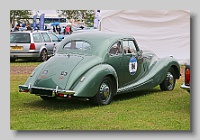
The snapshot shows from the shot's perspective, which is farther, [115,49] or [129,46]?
[129,46]

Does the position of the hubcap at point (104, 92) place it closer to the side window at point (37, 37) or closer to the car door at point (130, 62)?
the car door at point (130, 62)

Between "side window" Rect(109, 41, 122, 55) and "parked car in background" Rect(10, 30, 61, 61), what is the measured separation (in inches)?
176

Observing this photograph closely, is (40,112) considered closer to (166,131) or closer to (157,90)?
(166,131)

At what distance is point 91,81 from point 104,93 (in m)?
0.53

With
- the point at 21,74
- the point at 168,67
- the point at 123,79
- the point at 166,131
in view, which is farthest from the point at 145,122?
the point at 21,74

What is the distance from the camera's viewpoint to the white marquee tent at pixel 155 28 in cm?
1488

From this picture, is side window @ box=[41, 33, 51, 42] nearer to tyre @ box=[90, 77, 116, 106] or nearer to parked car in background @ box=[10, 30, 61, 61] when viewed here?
parked car in background @ box=[10, 30, 61, 61]

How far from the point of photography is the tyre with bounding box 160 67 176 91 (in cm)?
1070

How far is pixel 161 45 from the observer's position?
15039mm

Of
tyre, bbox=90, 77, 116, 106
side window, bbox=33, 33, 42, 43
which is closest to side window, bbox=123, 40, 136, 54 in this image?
tyre, bbox=90, 77, 116, 106

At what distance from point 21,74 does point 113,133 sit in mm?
5831

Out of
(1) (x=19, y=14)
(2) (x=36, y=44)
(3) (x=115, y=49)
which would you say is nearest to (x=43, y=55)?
(2) (x=36, y=44)

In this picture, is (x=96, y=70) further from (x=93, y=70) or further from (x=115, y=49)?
(x=115, y=49)

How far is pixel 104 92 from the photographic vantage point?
874 centimetres
